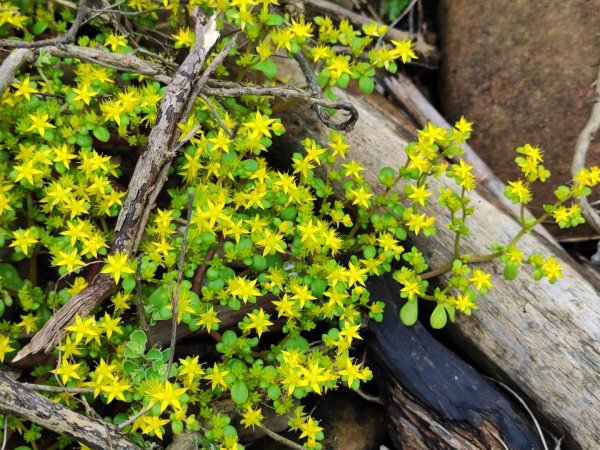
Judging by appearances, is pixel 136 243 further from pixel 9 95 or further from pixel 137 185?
pixel 9 95

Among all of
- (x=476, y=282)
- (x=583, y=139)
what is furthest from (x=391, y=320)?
(x=583, y=139)

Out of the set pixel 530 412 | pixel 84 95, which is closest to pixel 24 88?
pixel 84 95

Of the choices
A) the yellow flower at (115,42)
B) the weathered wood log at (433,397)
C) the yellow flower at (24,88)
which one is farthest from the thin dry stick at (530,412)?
the yellow flower at (24,88)

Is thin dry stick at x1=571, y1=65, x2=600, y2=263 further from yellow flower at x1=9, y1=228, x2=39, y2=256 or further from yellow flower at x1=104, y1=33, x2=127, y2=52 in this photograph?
yellow flower at x1=9, y1=228, x2=39, y2=256

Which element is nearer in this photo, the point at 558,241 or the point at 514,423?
the point at 514,423

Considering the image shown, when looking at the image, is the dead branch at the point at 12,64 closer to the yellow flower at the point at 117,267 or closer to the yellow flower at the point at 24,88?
the yellow flower at the point at 24,88

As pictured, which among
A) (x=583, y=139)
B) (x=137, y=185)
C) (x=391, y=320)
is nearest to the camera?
(x=137, y=185)

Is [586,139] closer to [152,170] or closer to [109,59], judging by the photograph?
[152,170]
